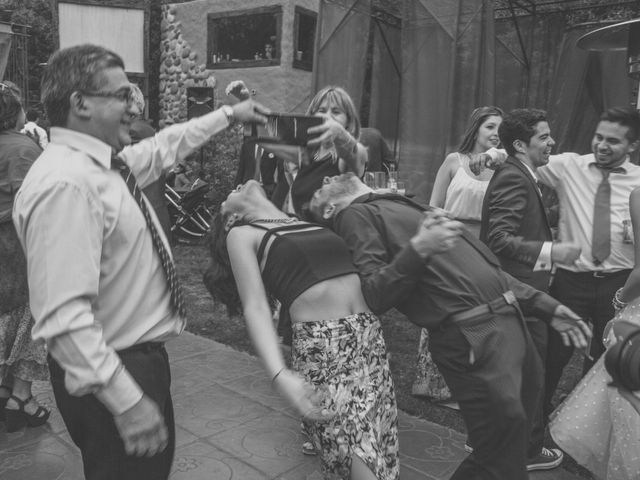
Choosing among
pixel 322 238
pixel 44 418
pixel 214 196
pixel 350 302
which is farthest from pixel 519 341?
pixel 214 196

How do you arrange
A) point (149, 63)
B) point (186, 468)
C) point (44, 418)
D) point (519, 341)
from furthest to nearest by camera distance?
point (149, 63)
point (44, 418)
point (186, 468)
point (519, 341)

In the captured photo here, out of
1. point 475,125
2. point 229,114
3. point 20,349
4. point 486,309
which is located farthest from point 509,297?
point 20,349

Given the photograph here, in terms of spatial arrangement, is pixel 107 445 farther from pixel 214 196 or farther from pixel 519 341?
pixel 214 196

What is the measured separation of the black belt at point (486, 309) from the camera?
6.88 ft

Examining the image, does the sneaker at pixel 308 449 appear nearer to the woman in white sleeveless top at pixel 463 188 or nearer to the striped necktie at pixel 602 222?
the woman in white sleeveless top at pixel 463 188

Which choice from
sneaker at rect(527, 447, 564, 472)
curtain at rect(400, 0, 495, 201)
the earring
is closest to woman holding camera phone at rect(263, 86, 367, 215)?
the earring

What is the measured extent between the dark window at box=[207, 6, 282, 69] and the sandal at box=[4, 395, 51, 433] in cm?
945

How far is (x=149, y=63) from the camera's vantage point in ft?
46.5

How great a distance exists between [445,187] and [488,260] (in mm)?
2194

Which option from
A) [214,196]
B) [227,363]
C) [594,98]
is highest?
[594,98]

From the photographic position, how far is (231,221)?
2367mm

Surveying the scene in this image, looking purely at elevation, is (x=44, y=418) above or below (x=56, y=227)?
below

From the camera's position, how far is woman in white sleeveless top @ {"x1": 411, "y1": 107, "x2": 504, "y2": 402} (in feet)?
13.5

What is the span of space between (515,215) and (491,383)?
1.26m
